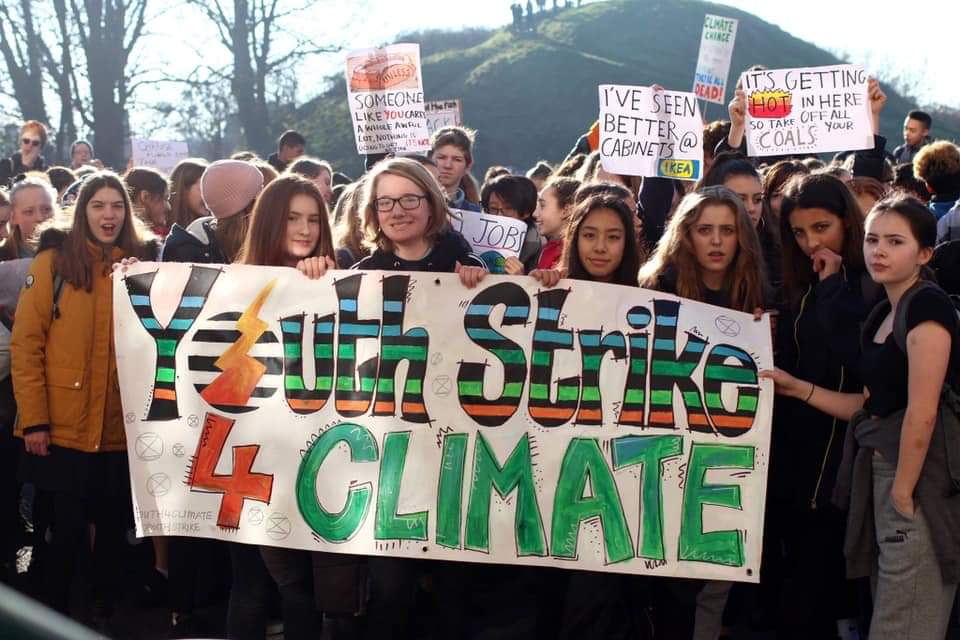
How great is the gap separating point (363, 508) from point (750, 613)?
199 centimetres

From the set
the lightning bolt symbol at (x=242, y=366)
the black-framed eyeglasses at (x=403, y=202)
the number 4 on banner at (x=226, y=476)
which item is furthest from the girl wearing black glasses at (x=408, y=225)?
the number 4 on banner at (x=226, y=476)

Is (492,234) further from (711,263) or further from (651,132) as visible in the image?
(711,263)

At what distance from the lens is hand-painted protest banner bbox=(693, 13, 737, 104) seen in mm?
10297

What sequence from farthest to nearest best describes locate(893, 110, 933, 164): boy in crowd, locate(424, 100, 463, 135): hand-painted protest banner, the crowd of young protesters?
locate(893, 110, 933, 164): boy in crowd, locate(424, 100, 463, 135): hand-painted protest banner, the crowd of young protesters

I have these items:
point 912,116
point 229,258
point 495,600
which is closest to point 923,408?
point 495,600

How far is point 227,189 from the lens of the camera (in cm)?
503

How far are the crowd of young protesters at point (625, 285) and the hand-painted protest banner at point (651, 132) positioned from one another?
2.28 feet

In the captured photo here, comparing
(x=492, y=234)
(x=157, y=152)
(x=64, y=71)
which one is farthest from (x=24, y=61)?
(x=492, y=234)

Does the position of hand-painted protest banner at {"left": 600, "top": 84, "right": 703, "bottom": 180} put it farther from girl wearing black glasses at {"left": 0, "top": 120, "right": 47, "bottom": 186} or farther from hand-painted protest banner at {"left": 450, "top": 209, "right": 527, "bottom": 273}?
girl wearing black glasses at {"left": 0, "top": 120, "right": 47, "bottom": 186}

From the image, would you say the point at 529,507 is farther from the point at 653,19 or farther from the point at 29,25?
the point at 653,19

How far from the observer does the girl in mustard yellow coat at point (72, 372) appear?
4.70 m

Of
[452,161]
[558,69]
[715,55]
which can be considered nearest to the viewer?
[452,161]

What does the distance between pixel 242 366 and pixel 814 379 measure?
2167 millimetres

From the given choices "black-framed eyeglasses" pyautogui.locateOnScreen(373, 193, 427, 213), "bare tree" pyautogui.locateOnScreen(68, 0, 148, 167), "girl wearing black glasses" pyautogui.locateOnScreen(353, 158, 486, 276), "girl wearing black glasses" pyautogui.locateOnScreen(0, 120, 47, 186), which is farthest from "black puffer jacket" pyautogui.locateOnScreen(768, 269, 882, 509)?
"bare tree" pyautogui.locateOnScreen(68, 0, 148, 167)
